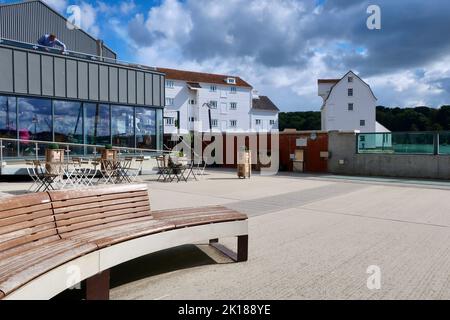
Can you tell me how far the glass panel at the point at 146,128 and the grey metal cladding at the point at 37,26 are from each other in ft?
37.9

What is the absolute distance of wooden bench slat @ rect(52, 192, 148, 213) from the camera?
3.84 metres

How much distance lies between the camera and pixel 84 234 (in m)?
3.98

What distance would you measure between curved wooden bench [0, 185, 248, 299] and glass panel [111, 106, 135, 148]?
1499 cm

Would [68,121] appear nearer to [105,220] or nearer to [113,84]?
[113,84]

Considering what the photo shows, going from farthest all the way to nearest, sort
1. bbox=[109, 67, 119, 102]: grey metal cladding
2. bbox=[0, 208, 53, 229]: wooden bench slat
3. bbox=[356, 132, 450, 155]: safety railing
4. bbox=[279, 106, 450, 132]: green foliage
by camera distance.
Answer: bbox=[279, 106, 450, 132]: green foliage
bbox=[109, 67, 119, 102]: grey metal cladding
bbox=[356, 132, 450, 155]: safety railing
bbox=[0, 208, 53, 229]: wooden bench slat

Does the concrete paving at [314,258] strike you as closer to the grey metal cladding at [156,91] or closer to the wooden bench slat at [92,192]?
the wooden bench slat at [92,192]

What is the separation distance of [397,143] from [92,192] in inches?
643

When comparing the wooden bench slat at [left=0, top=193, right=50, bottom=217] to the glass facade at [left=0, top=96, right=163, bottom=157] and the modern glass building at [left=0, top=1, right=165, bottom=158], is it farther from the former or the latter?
the glass facade at [left=0, top=96, right=163, bottom=157]

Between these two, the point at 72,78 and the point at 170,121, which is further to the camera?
the point at 170,121

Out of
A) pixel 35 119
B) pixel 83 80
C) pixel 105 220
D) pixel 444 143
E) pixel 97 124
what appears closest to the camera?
A: pixel 105 220

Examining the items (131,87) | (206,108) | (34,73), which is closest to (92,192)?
(34,73)

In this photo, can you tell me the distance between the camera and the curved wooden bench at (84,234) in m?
3.06

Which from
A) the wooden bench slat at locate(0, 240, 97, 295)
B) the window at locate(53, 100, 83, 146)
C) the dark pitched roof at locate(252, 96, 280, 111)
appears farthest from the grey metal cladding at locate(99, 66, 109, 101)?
the dark pitched roof at locate(252, 96, 280, 111)

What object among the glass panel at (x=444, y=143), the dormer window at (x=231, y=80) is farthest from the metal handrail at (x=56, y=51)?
the dormer window at (x=231, y=80)
